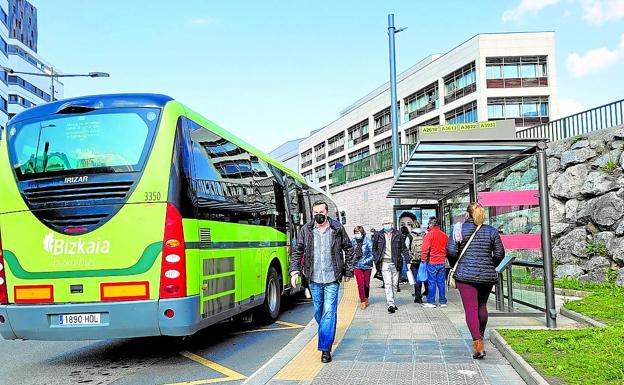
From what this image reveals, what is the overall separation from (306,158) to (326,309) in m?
89.8

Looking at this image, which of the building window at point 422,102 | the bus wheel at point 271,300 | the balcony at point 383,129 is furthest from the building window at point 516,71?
the bus wheel at point 271,300

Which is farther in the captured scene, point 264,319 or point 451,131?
point 264,319

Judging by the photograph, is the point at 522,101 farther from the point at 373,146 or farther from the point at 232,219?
the point at 232,219

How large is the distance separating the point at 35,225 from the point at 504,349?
18.3 feet

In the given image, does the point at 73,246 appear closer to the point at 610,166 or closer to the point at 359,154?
the point at 610,166

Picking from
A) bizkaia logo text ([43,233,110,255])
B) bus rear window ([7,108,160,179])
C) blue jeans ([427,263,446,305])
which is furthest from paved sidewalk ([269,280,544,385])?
bus rear window ([7,108,160,179])

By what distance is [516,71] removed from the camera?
158 feet

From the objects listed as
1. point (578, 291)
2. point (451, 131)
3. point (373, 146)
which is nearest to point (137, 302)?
point (451, 131)

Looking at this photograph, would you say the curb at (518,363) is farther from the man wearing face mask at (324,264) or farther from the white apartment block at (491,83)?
the white apartment block at (491,83)

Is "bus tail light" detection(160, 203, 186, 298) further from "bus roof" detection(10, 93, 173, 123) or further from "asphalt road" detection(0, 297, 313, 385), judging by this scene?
"bus roof" detection(10, 93, 173, 123)

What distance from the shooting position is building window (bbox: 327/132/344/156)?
7906cm

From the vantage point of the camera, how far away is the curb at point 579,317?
8.36 m

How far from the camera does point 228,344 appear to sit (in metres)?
8.75

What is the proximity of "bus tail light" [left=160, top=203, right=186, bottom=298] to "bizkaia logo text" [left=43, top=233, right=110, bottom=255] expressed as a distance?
676mm
